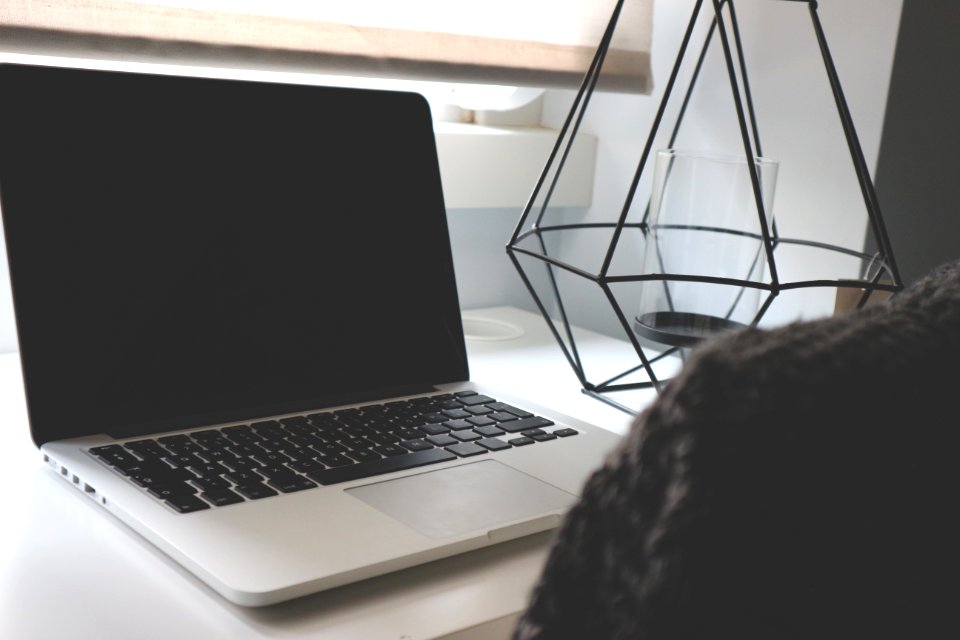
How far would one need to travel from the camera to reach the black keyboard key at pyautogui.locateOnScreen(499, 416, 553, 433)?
67cm

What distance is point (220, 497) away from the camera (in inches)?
20.2

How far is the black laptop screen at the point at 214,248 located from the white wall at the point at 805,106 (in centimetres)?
40

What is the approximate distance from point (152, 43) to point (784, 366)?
0.72m

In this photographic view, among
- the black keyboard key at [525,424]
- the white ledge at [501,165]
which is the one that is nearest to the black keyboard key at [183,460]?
the black keyboard key at [525,424]

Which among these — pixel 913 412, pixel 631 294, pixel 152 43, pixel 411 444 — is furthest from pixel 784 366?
pixel 631 294

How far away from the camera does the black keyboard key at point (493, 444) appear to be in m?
0.63

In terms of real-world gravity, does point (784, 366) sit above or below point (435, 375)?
above

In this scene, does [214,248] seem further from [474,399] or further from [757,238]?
[757,238]

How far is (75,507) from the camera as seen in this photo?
1.78 feet

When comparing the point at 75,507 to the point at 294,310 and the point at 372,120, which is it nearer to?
the point at 294,310

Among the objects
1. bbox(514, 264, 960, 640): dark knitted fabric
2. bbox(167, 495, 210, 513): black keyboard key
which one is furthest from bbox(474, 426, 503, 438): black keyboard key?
bbox(514, 264, 960, 640): dark knitted fabric

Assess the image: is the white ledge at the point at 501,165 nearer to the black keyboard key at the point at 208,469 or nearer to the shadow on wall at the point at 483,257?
the shadow on wall at the point at 483,257

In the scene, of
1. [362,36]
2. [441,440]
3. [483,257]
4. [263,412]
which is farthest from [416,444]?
[483,257]

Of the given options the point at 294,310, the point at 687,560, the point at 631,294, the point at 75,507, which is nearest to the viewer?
the point at 687,560
